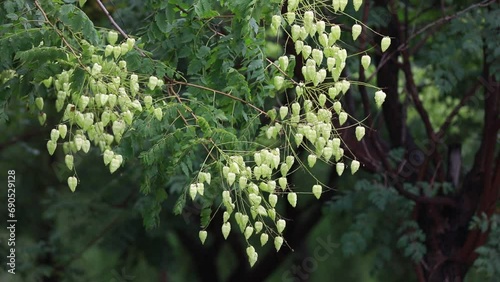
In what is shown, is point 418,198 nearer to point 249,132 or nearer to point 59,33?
point 249,132

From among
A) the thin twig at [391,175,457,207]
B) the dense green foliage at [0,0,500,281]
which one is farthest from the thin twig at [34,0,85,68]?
the thin twig at [391,175,457,207]

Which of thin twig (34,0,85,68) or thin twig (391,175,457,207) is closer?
thin twig (34,0,85,68)

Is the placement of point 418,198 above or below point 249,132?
below

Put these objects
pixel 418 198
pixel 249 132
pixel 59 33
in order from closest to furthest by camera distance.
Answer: pixel 59 33 < pixel 249 132 < pixel 418 198

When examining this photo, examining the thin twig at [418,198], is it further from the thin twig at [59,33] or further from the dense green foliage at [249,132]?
the thin twig at [59,33]

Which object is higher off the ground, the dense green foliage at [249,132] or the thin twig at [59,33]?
the thin twig at [59,33]

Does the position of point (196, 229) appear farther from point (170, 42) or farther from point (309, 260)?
point (170, 42)

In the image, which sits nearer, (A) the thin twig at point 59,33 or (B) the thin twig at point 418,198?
(A) the thin twig at point 59,33

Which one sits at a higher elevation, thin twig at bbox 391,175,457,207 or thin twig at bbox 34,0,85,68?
thin twig at bbox 34,0,85,68

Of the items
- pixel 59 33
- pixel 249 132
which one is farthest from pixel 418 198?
pixel 59 33

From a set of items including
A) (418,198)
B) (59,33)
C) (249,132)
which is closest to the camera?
(59,33)

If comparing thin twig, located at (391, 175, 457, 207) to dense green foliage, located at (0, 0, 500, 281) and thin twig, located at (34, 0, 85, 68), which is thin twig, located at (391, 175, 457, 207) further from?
thin twig, located at (34, 0, 85, 68)

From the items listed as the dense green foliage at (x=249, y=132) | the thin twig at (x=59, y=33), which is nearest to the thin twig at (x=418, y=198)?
the dense green foliage at (x=249, y=132)

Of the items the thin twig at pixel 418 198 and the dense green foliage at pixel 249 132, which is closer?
the dense green foliage at pixel 249 132
